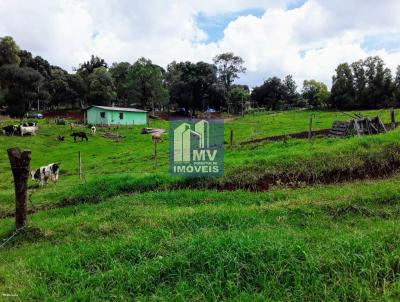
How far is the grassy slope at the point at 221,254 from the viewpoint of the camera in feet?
12.8

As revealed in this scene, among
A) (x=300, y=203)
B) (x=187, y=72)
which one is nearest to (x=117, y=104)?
(x=187, y=72)

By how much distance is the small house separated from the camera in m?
49.4

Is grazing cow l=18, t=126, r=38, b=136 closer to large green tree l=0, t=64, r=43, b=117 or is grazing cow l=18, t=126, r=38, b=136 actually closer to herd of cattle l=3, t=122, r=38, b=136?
herd of cattle l=3, t=122, r=38, b=136

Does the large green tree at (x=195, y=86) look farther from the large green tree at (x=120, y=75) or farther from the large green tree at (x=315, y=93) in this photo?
the large green tree at (x=315, y=93)

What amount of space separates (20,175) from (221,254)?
471cm

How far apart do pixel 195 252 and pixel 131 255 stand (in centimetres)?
109

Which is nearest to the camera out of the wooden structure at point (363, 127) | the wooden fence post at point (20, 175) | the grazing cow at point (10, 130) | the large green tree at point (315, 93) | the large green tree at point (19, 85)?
the wooden fence post at point (20, 175)

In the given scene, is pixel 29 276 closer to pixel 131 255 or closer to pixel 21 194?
pixel 131 255

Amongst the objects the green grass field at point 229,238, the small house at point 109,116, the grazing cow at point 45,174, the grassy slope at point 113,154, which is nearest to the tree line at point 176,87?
the small house at point 109,116

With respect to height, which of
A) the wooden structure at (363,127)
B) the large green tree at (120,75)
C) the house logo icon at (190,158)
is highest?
the large green tree at (120,75)

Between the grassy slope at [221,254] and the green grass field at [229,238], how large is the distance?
0.02m

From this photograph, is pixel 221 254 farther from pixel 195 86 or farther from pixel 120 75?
pixel 120 75

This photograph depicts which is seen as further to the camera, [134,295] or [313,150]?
[313,150]

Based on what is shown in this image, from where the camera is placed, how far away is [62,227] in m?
6.91
